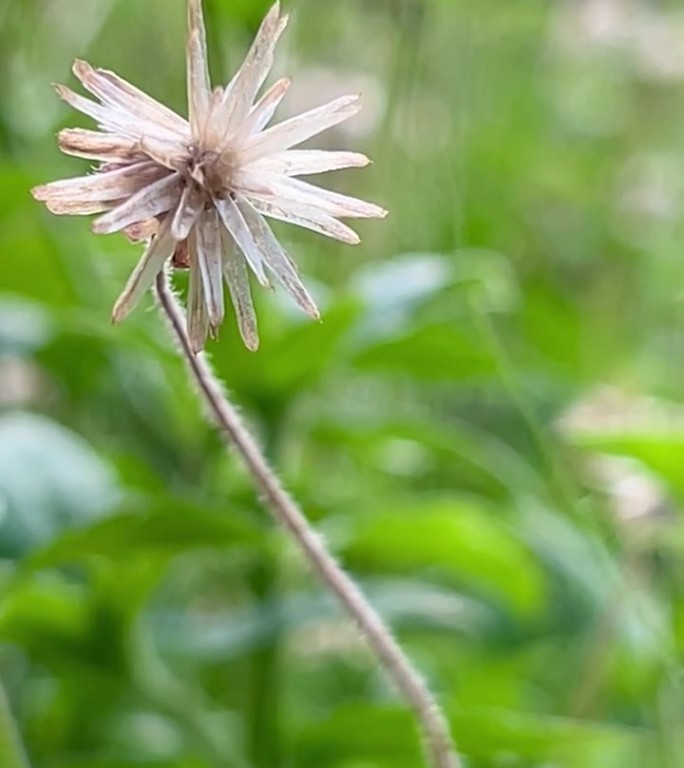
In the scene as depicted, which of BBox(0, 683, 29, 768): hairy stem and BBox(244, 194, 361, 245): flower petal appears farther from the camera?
BBox(0, 683, 29, 768): hairy stem

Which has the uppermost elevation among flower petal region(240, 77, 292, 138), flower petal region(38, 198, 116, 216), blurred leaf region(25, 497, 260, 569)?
blurred leaf region(25, 497, 260, 569)

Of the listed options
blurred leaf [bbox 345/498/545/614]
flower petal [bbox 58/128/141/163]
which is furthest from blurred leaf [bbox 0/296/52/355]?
flower petal [bbox 58/128/141/163]

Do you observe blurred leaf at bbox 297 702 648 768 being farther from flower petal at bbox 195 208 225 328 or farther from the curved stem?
flower petal at bbox 195 208 225 328

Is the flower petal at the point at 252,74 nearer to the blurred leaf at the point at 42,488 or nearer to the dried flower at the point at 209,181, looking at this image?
the dried flower at the point at 209,181

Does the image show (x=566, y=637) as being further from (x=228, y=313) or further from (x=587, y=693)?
(x=228, y=313)

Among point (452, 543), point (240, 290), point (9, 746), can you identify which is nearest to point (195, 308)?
point (240, 290)

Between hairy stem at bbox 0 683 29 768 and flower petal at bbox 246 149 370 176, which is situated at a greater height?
flower petal at bbox 246 149 370 176

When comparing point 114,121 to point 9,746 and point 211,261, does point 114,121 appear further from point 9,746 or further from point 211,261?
point 9,746

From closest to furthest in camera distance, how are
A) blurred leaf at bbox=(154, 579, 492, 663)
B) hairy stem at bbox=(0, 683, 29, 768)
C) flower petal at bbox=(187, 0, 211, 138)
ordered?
flower petal at bbox=(187, 0, 211, 138) → hairy stem at bbox=(0, 683, 29, 768) → blurred leaf at bbox=(154, 579, 492, 663)
